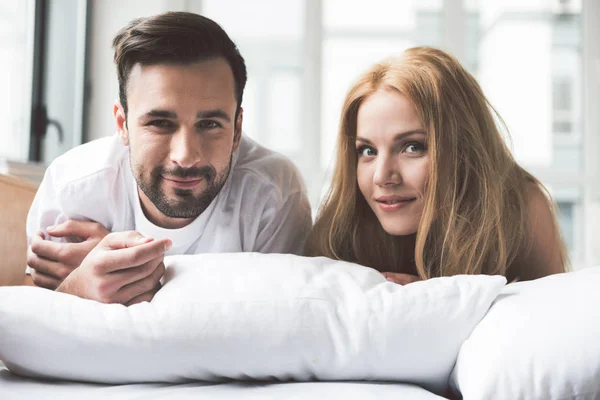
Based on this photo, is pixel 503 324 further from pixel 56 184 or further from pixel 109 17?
pixel 109 17

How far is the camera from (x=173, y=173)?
1179 millimetres

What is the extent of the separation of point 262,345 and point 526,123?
9.75ft

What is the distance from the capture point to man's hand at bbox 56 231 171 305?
0.85m

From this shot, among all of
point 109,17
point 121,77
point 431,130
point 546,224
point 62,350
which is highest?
point 109,17

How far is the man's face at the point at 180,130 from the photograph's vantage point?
3.83 ft

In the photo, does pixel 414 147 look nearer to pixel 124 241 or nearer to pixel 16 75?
pixel 124 241

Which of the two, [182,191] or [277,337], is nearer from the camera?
[277,337]

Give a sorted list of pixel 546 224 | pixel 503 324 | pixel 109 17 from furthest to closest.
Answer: pixel 109 17, pixel 546 224, pixel 503 324

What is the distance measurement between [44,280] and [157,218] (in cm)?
26

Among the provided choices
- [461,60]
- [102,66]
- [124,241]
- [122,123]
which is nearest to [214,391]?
[124,241]

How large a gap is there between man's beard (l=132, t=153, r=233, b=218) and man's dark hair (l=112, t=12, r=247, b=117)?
0.53 feet

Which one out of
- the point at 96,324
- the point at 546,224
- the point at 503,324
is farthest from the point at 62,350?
the point at 546,224

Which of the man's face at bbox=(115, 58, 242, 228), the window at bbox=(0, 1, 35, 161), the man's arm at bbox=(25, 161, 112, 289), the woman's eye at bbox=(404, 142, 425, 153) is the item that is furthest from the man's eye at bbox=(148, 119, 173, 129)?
the window at bbox=(0, 1, 35, 161)

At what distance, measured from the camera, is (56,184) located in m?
1.36
